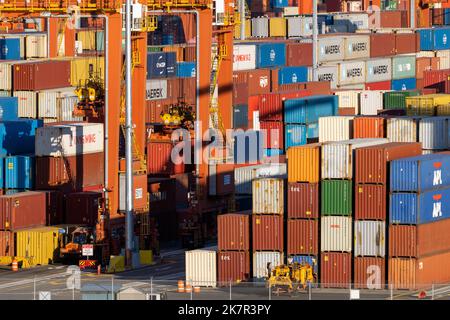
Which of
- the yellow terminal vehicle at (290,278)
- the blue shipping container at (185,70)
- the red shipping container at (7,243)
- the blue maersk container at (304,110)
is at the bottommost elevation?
the yellow terminal vehicle at (290,278)

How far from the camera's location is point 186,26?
140750 millimetres

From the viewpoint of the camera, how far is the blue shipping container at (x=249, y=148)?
84.6m

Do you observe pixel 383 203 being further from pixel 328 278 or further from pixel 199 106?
pixel 199 106

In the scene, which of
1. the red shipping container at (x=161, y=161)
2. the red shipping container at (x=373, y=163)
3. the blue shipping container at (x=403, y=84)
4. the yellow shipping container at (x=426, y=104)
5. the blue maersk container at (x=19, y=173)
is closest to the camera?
the red shipping container at (x=373, y=163)

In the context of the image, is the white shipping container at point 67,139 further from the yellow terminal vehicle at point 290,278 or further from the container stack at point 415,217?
the container stack at point 415,217

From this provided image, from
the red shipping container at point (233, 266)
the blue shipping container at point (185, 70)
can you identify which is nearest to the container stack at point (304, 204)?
the red shipping container at point (233, 266)

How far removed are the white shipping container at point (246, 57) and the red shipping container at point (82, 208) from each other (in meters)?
31.5

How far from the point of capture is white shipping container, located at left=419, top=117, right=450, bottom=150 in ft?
245

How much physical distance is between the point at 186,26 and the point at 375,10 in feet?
81.5

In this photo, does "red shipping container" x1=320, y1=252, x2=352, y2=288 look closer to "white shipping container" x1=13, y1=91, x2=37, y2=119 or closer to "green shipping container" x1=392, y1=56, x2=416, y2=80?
"white shipping container" x1=13, y1=91, x2=37, y2=119

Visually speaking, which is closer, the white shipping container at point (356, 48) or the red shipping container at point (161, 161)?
the red shipping container at point (161, 161)

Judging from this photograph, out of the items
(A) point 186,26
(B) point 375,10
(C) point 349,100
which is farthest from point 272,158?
(B) point 375,10

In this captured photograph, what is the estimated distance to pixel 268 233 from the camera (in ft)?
212

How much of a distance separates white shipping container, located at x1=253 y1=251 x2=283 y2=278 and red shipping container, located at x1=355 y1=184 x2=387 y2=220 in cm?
365
